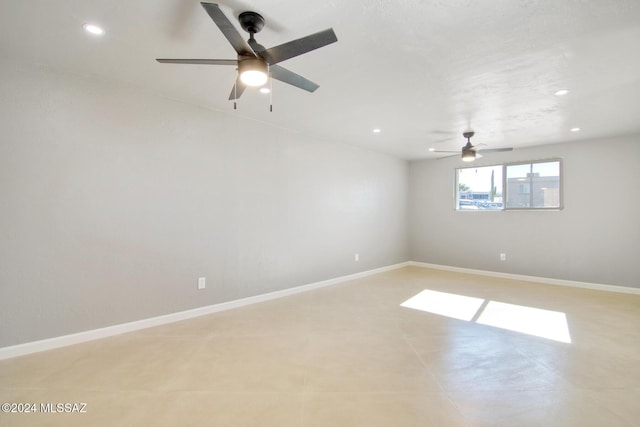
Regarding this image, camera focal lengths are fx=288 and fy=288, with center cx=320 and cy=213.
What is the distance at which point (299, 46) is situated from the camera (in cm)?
176

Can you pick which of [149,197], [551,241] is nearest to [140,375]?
[149,197]

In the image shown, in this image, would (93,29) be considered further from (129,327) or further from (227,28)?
(129,327)

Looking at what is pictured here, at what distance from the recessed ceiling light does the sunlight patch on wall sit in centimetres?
422

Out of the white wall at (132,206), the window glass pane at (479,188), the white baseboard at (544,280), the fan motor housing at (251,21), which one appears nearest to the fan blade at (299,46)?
the fan motor housing at (251,21)

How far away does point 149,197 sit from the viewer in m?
3.19

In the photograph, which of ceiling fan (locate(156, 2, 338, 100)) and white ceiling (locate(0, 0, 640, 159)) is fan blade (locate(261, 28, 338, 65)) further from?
white ceiling (locate(0, 0, 640, 159))

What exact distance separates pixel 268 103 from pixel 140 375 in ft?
9.79

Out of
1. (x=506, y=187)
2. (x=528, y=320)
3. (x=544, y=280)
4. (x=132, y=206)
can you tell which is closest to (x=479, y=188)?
(x=506, y=187)

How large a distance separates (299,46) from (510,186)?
5.73 meters

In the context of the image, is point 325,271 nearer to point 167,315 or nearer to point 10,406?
point 167,315

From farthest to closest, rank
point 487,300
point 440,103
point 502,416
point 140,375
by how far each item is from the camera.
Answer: point 487,300 < point 440,103 < point 140,375 < point 502,416

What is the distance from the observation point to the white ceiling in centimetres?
188

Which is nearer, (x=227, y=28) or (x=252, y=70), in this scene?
(x=227, y=28)

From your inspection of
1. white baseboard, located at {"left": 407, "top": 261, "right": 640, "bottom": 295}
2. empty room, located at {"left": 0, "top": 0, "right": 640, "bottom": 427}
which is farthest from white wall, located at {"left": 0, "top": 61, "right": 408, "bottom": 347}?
white baseboard, located at {"left": 407, "top": 261, "right": 640, "bottom": 295}
